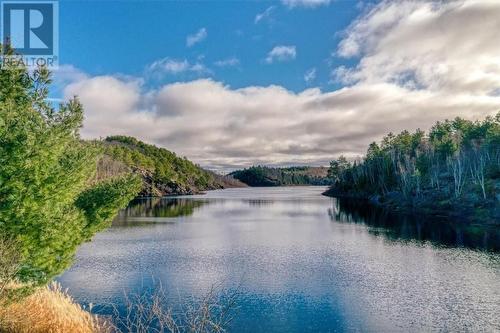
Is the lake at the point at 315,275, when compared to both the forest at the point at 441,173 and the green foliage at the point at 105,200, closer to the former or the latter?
the green foliage at the point at 105,200

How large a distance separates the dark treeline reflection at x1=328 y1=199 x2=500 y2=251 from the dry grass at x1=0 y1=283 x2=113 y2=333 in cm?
5590

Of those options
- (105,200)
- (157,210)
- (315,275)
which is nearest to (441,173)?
(157,210)

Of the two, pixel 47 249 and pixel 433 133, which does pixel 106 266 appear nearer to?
pixel 47 249

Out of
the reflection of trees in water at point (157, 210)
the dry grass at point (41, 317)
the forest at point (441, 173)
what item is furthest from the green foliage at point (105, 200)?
the forest at point (441, 173)

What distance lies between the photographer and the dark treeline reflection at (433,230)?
6150 centimetres

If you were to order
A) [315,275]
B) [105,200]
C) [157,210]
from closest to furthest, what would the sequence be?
[105,200], [315,275], [157,210]

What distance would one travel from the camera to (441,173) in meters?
131

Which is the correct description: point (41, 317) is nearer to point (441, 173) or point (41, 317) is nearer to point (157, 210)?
point (157, 210)

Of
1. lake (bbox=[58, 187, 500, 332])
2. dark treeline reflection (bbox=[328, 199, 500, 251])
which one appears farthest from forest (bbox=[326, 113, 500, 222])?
lake (bbox=[58, 187, 500, 332])

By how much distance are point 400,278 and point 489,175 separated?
91.3 meters

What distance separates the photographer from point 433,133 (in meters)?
172

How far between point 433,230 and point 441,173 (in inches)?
2517

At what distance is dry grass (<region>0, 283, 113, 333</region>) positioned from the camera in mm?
18531

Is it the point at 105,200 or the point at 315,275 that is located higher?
the point at 105,200
